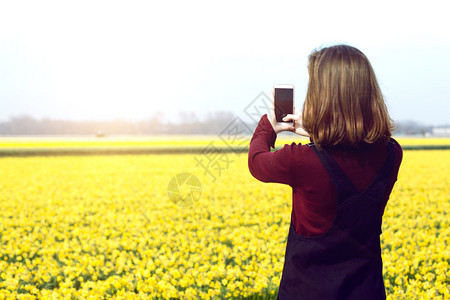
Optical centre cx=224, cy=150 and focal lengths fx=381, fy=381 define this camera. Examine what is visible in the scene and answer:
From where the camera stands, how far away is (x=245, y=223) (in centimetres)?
697

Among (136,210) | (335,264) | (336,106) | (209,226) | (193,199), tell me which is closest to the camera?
(336,106)

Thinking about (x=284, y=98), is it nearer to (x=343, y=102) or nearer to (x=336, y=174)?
(x=343, y=102)

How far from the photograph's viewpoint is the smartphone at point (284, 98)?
1.87 metres

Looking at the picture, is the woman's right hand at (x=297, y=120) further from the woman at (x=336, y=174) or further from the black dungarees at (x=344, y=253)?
the black dungarees at (x=344, y=253)

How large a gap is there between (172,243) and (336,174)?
4.50 meters

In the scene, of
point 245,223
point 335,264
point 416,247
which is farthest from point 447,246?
point 335,264

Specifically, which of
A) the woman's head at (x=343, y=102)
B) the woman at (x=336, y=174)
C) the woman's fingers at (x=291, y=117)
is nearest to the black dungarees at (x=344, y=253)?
the woman at (x=336, y=174)

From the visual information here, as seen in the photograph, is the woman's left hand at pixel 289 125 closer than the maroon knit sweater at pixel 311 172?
No

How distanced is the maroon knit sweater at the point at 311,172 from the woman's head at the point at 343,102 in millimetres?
71

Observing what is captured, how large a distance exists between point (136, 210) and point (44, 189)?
14.7ft

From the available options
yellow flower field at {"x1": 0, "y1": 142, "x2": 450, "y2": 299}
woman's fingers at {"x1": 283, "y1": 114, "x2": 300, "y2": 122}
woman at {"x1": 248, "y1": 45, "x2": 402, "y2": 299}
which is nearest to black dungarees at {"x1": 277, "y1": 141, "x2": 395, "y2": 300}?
woman at {"x1": 248, "y1": 45, "x2": 402, "y2": 299}

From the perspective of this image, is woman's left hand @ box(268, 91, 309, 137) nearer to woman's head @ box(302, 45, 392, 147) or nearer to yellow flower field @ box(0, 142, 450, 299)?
woman's head @ box(302, 45, 392, 147)

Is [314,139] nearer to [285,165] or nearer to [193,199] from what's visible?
[285,165]

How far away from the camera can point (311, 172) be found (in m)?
1.56
